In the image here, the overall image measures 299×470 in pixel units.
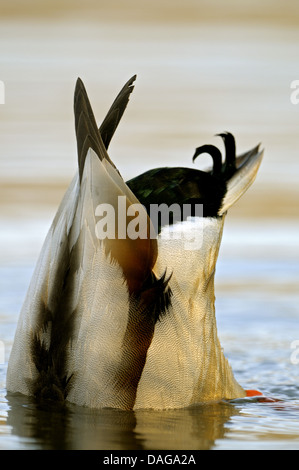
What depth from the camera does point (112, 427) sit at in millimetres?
3990

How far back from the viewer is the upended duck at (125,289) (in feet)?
13.5

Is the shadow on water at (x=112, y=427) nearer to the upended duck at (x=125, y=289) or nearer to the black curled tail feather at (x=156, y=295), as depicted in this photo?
the upended duck at (x=125, y=289)

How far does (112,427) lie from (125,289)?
0.55m

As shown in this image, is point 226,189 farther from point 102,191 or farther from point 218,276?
point 218,276

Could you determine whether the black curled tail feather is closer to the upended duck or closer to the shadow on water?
the upended duck

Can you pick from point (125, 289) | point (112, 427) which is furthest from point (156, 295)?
point (112, 427)

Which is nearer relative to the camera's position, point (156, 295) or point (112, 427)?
point (112, 427)

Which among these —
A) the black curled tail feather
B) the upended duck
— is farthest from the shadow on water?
the black curled tail feather

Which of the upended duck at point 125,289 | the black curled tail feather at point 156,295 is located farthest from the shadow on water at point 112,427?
the black curled tail feather at point 156,295

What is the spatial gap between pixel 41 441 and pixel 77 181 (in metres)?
1.13

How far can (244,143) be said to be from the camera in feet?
27.7

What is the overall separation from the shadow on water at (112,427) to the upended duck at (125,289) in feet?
0.26

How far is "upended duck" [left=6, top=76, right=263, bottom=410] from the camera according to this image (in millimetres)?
4109

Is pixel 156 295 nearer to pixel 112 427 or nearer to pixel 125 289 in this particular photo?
pixel 125 289
